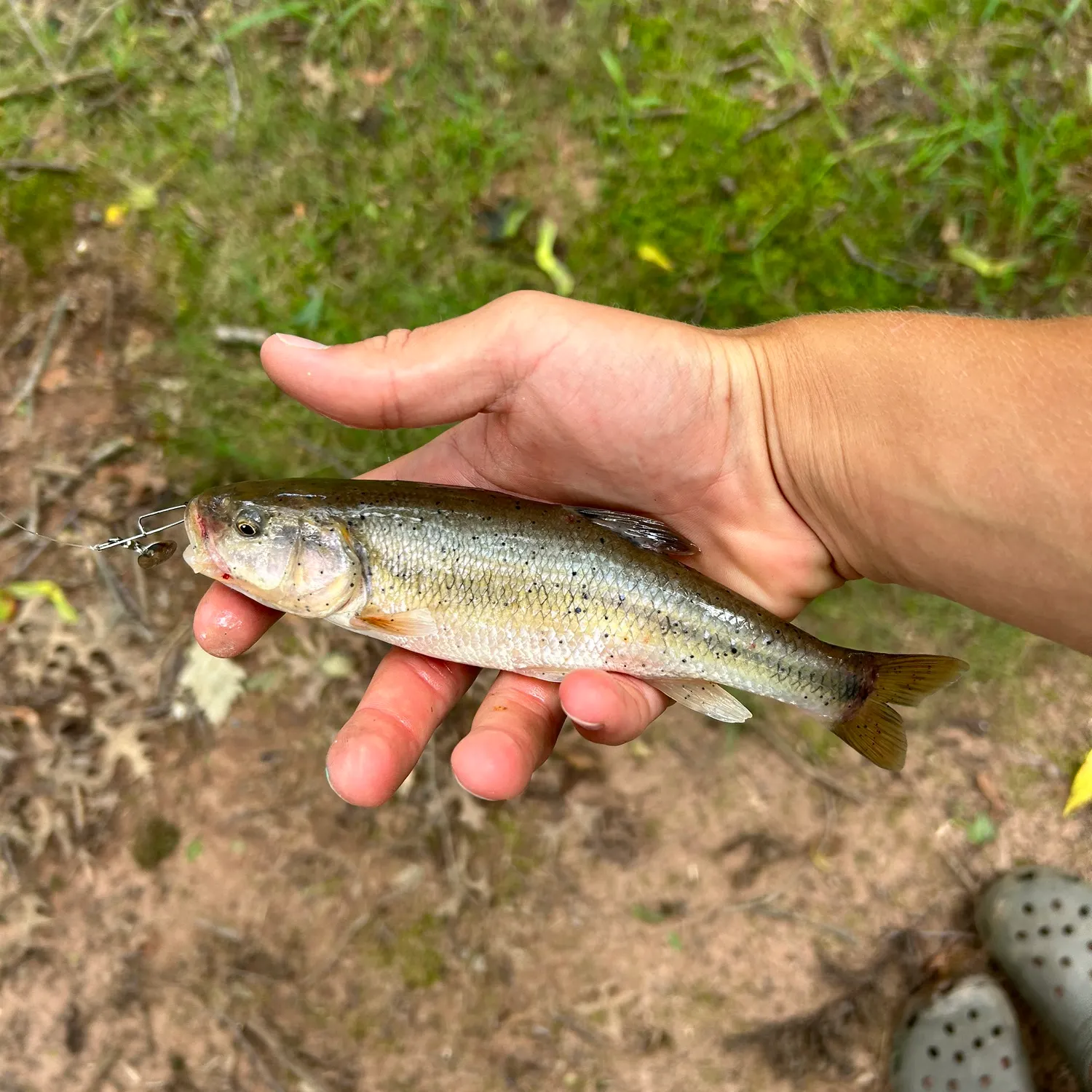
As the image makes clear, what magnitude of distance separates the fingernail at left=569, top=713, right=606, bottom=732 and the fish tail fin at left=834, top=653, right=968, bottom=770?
4.29ft

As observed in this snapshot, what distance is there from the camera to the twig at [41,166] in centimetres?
516

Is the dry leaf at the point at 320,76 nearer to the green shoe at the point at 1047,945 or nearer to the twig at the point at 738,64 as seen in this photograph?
the twig at the point at 738,64

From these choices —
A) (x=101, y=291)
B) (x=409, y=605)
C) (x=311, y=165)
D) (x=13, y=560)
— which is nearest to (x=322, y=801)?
(x=409, y=605)

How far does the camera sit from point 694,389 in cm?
390

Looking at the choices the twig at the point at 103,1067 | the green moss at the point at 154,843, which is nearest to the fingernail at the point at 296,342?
the green moss at the point at 154,843

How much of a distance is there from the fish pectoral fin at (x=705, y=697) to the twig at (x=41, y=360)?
444 centimetres

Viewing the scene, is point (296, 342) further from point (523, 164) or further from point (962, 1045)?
point (962, 1045)

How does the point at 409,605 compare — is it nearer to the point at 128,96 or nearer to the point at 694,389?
the point at 694,389

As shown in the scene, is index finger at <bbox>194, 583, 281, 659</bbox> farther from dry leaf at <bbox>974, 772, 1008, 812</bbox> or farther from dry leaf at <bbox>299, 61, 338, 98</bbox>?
dry leaf at <bbox>974, 772, 1008, 812</bbox>

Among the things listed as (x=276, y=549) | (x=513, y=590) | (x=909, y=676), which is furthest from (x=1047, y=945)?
(x=276, y=549)

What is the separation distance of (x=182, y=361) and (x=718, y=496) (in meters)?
3.69

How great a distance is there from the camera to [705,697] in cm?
377

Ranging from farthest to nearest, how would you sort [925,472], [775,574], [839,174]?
[839,174] < [775,574] < [925,472]

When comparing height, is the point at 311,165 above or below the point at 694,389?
above
